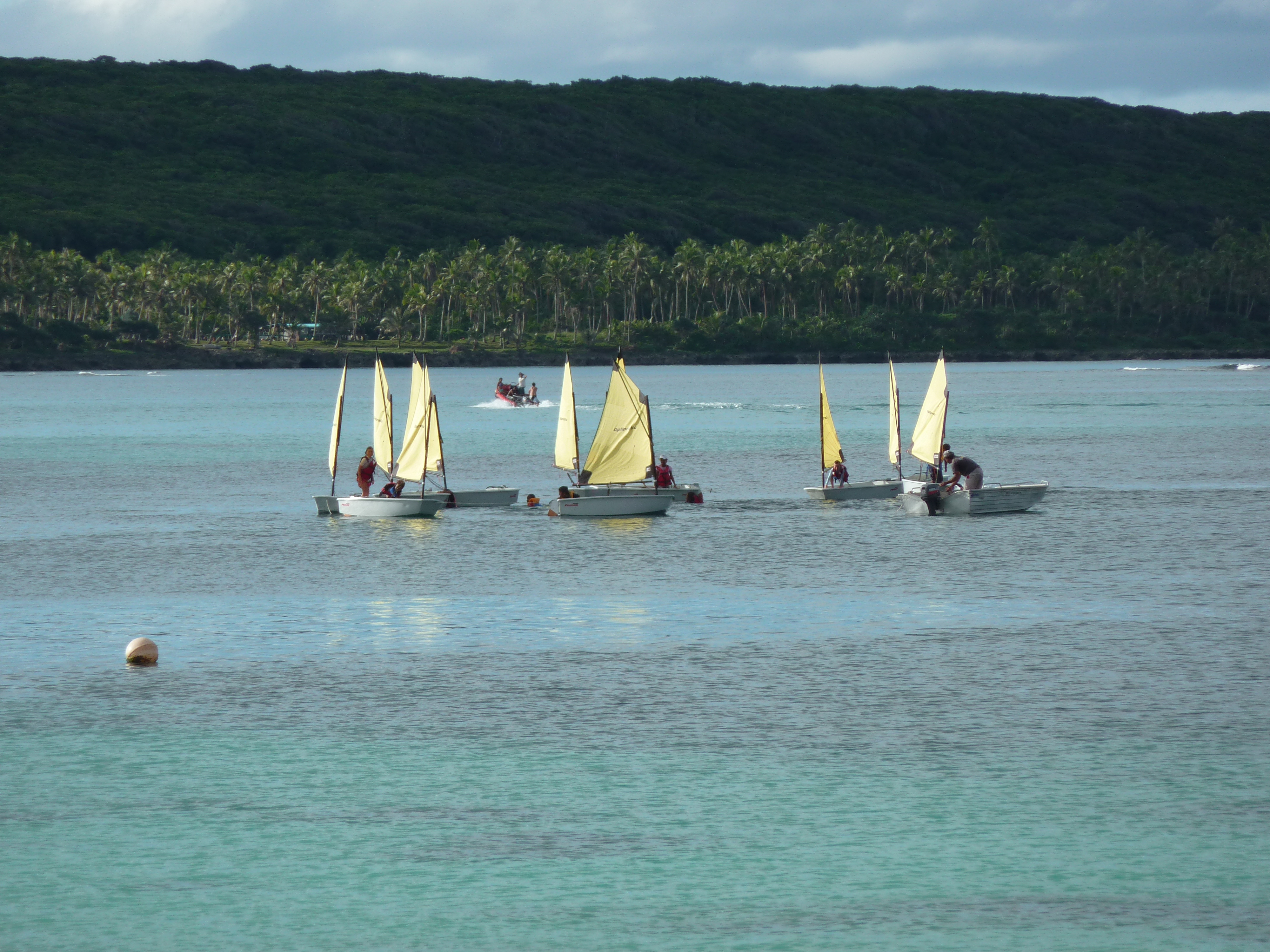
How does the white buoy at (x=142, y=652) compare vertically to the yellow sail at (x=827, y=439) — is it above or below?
below

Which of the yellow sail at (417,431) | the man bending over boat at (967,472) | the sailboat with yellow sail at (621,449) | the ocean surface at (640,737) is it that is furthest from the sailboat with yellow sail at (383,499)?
the man bending over boat at (967,472)

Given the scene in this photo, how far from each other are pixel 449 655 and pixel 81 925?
1698cm

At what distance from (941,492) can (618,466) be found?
12.6 m

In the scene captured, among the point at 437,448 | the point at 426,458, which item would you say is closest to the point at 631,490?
the point at 426,458

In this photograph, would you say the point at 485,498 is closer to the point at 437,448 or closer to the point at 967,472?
the point at 437,448

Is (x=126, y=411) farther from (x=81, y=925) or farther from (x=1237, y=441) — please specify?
(x=81, y=925)

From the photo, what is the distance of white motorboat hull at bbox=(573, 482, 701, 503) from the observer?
211 ft

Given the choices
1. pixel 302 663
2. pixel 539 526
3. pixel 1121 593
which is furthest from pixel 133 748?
pixel 539 526

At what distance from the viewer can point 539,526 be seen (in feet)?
208

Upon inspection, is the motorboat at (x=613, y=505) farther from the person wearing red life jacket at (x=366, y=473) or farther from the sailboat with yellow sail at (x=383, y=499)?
the person wearing red life jacket at (x=366, y=473)

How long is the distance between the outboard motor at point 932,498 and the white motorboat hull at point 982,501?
3 cm

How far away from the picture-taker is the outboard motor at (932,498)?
6506 cm

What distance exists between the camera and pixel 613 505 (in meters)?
64.1

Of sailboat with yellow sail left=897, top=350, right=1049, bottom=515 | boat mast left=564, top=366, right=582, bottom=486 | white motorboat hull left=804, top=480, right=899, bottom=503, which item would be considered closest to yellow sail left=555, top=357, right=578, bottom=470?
boat mast left=564, top=366, right=582, bottom=486
